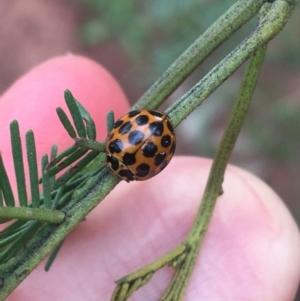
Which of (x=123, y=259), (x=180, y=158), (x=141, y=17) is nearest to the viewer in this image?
(x=123, y=259)

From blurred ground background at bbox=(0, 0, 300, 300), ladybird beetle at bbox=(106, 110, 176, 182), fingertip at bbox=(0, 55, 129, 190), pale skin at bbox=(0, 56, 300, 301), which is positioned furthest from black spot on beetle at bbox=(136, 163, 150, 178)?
blurred ground background at bbox=(0, 0, 300, 300)

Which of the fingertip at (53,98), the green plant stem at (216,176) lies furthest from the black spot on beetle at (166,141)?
the fingertip at (53,98)

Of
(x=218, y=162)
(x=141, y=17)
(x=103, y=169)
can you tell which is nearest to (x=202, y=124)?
(x=141, y=17)

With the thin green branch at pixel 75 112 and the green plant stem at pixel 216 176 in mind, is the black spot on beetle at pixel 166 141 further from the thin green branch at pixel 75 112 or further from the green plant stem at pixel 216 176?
the thin green branch at pixel 75 112

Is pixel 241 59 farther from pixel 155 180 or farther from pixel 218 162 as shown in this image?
pixel 155 180

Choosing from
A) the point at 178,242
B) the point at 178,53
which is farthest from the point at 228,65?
the point at 178,53

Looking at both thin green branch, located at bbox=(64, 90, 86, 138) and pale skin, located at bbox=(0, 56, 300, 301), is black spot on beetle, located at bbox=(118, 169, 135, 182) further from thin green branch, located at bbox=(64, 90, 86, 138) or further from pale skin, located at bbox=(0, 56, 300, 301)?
pale skin, located at bbox=(0, 56, 300, 301)
